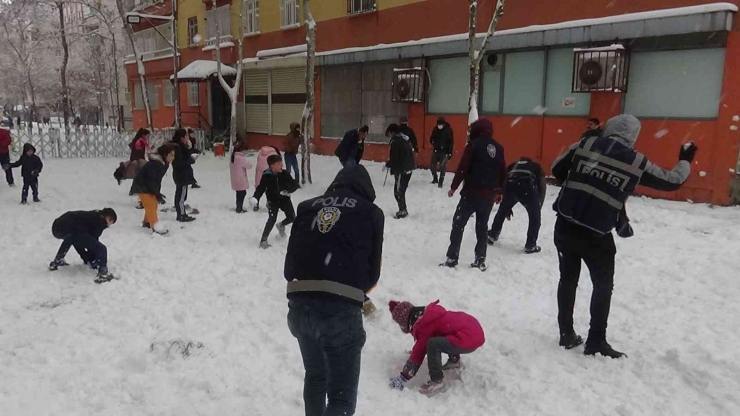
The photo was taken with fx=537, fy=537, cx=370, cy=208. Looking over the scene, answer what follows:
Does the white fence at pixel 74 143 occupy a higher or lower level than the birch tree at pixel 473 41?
lower

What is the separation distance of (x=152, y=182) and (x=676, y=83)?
995cm

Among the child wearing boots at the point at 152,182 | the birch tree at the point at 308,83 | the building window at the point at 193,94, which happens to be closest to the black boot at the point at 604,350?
the child wearing boots at the point at 152,182

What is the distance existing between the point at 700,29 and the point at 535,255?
5.75 meters

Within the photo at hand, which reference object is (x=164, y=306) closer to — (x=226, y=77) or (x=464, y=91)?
(x=464, y=91)

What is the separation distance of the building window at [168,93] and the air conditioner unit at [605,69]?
24672mm

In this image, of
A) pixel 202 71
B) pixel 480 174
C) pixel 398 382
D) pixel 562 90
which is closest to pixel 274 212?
pixel 480 174

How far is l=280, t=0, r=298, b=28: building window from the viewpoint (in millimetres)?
20422

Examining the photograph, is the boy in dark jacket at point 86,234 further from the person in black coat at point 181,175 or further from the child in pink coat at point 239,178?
the child in pink coat at point 239,178

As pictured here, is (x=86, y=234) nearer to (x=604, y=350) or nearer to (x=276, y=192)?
(x=276, y=192)

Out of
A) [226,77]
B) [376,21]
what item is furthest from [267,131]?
[376,21]

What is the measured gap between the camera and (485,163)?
6453 millimetres

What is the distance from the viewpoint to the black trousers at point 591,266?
13.9 feet

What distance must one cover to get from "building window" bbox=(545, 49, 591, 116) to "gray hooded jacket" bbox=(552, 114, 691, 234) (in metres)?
8.32

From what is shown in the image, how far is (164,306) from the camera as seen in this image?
5.80 meters
